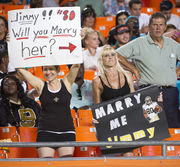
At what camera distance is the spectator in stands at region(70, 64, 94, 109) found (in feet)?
18.7

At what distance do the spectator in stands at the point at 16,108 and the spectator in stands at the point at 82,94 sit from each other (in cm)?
85

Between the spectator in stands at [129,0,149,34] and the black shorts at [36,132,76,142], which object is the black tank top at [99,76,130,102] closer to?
the black shorts at [36,132,76,142]

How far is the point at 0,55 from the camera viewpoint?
5879 millimetres

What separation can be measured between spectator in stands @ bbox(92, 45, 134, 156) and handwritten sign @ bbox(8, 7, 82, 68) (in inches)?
24.8

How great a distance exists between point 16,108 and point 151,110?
Answer: 1537mm

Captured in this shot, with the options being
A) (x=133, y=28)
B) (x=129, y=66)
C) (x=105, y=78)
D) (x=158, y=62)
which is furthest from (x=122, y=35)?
(x=105, y=78)

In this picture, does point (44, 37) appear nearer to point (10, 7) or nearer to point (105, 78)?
point (105, 78)

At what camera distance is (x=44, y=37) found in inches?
175

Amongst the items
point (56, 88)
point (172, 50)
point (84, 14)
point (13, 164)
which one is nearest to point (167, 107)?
point (172, 50)

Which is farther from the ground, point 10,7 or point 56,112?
point 10,7

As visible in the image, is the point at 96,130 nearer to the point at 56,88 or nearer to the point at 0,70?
the point at 56,88

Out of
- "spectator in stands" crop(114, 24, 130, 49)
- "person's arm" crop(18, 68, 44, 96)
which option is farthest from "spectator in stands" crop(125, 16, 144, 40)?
"person's arm" crop(18, 68, 44, 96)

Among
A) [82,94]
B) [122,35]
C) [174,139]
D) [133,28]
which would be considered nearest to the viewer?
[174,139]

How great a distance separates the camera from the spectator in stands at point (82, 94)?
224 inches
